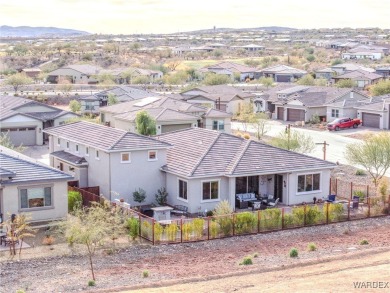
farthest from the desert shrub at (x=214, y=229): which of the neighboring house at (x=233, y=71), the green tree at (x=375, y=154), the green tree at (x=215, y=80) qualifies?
the neighboring house at (x=233, y=71)

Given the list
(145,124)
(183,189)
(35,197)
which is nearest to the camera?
(35,197)

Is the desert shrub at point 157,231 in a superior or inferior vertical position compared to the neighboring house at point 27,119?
inferior

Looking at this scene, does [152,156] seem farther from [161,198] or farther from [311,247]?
[311,247]

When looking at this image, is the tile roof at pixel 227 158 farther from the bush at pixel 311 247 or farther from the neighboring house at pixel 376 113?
the neighboring house at pixel 376 113

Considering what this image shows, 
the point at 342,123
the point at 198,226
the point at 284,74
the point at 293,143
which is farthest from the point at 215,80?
the point at 198,226

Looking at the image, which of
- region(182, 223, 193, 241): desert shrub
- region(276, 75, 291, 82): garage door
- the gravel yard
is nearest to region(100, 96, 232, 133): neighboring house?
the gravel yard

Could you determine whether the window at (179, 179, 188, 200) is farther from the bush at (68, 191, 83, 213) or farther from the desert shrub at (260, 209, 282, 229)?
the bush at (68, 191, 83, 213)
